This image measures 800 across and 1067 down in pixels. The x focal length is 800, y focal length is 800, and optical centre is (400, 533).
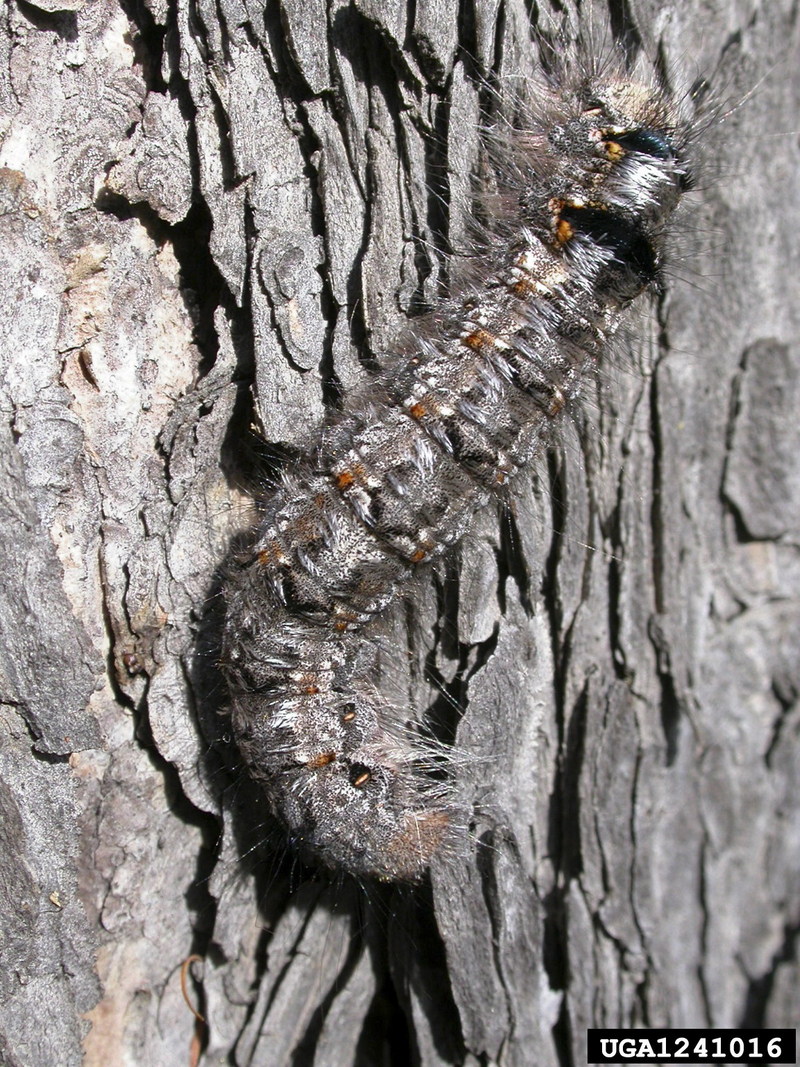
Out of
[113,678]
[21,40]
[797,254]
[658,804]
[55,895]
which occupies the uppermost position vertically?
[797,254]

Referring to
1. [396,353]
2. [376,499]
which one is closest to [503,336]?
[396,353]

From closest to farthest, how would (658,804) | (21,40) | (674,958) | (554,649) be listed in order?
(21,40) < (554,649) < (658,804) < (674,958)

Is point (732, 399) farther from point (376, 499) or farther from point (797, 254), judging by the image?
point (376, 499)

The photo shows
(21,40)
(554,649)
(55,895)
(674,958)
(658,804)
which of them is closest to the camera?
(21,40)

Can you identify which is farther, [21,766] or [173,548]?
[173,548]
